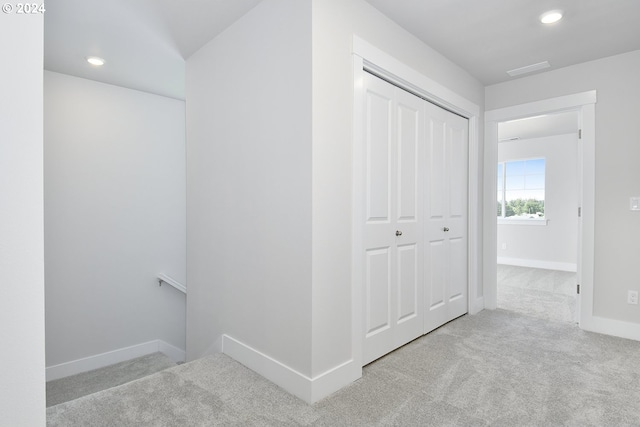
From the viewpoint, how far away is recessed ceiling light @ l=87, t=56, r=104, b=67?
290cm

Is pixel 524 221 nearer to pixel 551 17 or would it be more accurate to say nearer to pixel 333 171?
pixel 551 17

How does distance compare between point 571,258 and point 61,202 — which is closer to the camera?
point 61,202

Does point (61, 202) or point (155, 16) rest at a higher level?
point (155, 16)

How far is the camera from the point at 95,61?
2.96 metres

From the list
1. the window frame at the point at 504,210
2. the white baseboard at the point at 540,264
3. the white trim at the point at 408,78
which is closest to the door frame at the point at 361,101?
the white trim at the point at 408,78

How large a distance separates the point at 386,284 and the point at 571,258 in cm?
535

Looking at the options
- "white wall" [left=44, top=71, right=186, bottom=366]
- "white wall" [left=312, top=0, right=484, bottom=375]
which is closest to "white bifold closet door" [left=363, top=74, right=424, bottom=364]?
"white wall" [left=312, top=0, right=484, bottom=375]

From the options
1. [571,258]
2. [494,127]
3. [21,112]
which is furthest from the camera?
[571,258]

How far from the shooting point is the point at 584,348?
2.61 meters

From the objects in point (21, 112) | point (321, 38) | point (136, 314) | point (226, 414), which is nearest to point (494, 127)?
point (321, 38)

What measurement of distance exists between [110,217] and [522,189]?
690 centimetres

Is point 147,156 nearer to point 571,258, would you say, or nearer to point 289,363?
point 289,363

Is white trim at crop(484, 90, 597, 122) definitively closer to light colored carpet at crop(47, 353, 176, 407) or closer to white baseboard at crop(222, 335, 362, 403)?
white baseboard at crop(222, 335, 362, 403)

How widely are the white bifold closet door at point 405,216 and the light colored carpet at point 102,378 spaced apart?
96.6 inches
